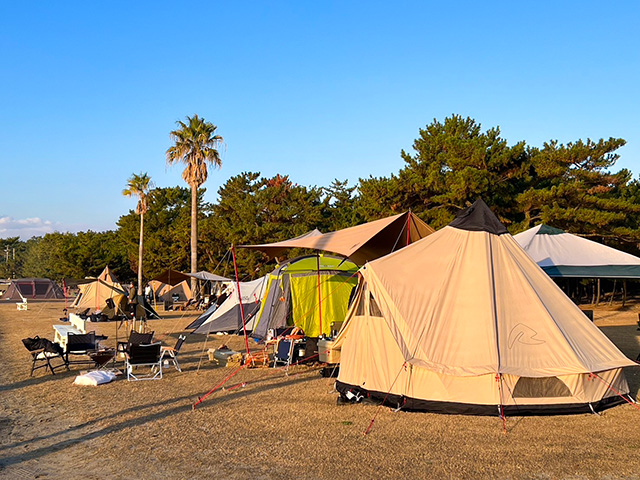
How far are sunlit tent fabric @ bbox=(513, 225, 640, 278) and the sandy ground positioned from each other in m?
3.31

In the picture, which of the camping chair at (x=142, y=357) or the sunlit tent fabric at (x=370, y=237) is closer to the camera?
the camping chair at (x=142, y=357)

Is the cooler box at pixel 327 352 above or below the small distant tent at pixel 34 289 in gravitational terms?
below

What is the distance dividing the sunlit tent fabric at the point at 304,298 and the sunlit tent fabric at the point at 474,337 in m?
5.85

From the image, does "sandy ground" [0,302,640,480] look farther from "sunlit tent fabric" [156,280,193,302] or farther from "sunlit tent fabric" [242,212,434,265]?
"sunlit tent fabric" [156,280,193,302]

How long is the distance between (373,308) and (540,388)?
242 cm

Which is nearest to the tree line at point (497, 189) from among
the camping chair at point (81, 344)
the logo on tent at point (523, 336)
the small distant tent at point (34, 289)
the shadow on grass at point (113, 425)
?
the camping chair at point (81, 344)

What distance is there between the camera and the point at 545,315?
7.36 m

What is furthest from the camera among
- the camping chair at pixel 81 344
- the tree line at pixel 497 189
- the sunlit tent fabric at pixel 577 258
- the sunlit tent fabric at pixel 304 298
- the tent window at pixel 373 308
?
the tree line at pixel 497 189

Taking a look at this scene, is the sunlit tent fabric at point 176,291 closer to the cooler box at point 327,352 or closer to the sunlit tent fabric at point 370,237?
the sunlit tent fabric at point 370,237

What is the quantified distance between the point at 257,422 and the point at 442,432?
7.20 feet

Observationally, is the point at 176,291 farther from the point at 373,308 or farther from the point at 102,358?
the point at 373,308

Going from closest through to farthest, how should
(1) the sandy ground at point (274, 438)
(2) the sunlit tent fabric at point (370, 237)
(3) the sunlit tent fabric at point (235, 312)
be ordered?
(1) the sandy ground at point (274, 438) → (2) the sunlit tent fabric at point (370, 237) → (3) the sunlit tent fabric at point (235, 312)

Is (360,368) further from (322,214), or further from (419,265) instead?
(322,214)

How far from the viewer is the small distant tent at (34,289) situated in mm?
42844
